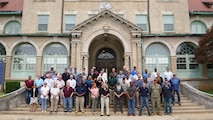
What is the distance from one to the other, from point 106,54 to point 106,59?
2.11 ft

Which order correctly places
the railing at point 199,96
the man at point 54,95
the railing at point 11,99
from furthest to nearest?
1. the railing at point 199,96
2. the railing at point 11,99
3. the man at point 54,95

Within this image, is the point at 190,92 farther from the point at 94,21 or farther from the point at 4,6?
the point at 4,6

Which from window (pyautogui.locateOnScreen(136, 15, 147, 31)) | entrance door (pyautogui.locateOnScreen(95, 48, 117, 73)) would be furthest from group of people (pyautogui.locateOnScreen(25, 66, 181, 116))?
window (pyautogui.locateOnScreen(136, 15, 147, 31))

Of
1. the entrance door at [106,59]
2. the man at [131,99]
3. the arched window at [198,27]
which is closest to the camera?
the man at [131,99]

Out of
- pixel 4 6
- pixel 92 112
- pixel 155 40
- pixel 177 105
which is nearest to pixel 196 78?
pixel 155 40

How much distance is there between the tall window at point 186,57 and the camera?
19.4m

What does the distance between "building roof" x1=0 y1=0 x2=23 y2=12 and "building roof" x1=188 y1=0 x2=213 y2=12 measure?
20.0 meters

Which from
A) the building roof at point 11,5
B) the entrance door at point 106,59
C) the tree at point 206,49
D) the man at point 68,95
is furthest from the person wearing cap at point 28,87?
the tree at point 206,49

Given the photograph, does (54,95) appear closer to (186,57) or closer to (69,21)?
(69,21)

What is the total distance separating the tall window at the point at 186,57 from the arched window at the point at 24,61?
14205 millimetres

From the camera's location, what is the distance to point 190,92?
13.7 m

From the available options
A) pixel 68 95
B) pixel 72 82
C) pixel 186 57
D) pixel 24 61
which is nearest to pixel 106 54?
pixel 186 57

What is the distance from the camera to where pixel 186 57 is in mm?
19453

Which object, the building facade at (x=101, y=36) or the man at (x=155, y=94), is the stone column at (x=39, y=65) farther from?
the man at (x=155, y=94)
